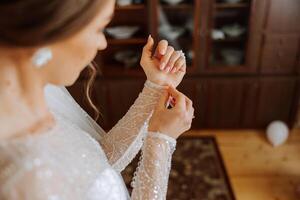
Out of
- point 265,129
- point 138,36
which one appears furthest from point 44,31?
point 265,129

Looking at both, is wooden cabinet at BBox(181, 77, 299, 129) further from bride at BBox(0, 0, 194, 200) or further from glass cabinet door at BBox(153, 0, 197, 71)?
bride at BBox(0, 0, 194, 200)

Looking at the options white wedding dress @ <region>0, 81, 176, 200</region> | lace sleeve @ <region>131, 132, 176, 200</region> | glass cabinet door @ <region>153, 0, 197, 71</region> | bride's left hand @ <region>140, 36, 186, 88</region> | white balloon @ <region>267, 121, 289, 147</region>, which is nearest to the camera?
white wedding dress @ <region>0, 81, 176, 200</region>

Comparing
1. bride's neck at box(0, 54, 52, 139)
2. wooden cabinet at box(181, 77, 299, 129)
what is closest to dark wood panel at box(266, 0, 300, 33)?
wooden cabinet at box(181, 77, 299, 129)

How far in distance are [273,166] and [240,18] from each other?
3.34ft

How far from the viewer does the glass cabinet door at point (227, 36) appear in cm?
238

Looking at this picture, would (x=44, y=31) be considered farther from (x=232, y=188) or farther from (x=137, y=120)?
(x=232, y=188)

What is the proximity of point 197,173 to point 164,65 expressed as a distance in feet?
5.13

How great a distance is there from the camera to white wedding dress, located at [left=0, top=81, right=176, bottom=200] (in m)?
0.58

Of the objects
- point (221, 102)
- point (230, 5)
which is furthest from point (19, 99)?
point (221, 102)

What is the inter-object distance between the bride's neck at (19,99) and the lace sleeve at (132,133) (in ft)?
1.01

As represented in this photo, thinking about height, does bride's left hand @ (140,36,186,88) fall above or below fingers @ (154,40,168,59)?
below

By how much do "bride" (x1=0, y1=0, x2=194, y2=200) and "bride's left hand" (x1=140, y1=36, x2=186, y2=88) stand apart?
0.02 m

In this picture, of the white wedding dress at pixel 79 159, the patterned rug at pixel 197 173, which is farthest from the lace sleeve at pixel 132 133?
the patterned rug at pixel 197 173

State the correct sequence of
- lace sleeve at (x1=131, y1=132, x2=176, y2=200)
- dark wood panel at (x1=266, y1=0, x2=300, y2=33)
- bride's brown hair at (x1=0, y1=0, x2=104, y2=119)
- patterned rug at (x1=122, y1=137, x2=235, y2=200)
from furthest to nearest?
dark wood panel at (x1=266, y1=0, x2=300, y2=33)
patterned rug at (x1=122, y1=137, x2=235, y2=200)
lace sleeve at (x1=131, y1=132, x2=176, y2=200)
bride's brown hair at (x1=0, y1=0, x2=104, y2=119)
